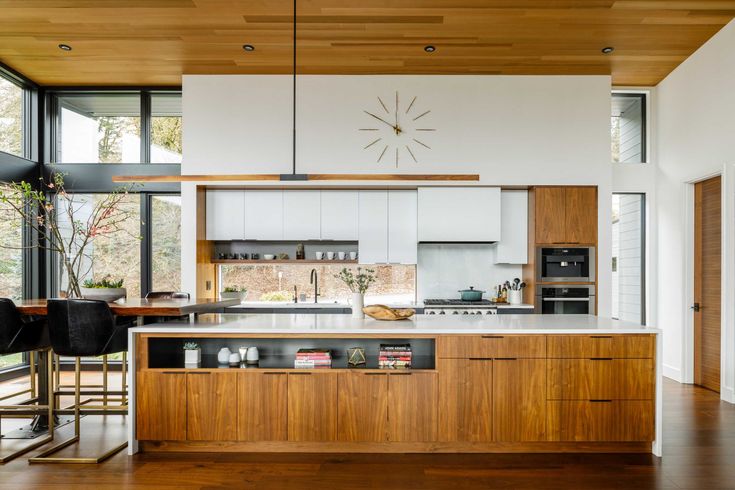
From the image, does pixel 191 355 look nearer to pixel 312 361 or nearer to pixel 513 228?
pixel 312 361

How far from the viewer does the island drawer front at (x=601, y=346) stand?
11.7 feet

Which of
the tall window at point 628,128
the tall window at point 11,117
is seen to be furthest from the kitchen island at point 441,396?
the tall window at point 11,117

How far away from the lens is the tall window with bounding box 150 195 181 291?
648cm

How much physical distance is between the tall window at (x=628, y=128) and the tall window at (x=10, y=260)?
726 cm

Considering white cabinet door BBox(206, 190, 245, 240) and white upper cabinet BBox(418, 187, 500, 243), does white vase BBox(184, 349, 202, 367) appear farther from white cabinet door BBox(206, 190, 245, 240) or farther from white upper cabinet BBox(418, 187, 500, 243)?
white upper cabinet BBox(418, 187, 500, 243)

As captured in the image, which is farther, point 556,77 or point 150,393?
point 556,77

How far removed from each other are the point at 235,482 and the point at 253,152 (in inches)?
153

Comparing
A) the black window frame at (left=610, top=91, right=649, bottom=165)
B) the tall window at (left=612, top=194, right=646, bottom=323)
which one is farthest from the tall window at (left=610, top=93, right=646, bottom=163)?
the tall window at (left=612, top=194, right=646, bottom=323)

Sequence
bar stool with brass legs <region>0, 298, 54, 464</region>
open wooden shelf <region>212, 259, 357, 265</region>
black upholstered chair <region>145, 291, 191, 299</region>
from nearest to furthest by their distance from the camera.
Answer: bar stool with brass legs <region>0, 298, 54, 464</region> < black upholstered chair <region>145, 291, 191, 299</region> < open wooden shelf <region>212, 259, 357, 265</region>

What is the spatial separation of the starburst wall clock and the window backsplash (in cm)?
143

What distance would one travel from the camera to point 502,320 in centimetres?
409

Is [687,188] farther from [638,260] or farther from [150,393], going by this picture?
[150,393]

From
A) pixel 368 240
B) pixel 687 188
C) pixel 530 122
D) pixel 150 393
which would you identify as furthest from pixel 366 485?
pixel 687 188

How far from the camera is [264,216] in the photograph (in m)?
6.11
